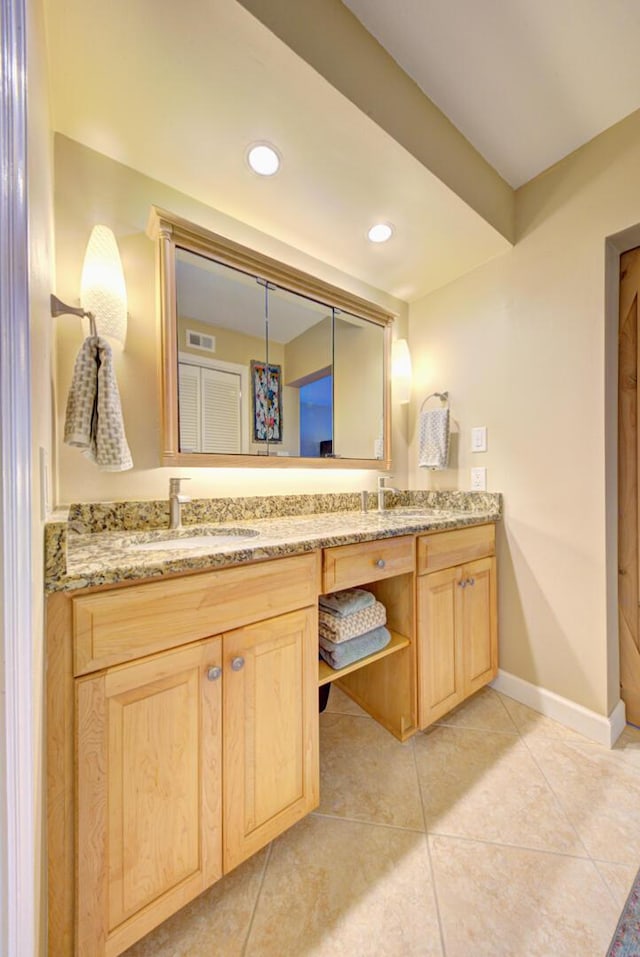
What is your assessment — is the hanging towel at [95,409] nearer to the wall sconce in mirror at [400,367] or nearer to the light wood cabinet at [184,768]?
the light wood cabinet at [184,768]

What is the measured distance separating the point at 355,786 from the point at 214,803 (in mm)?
587

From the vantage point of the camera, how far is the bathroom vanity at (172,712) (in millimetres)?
644

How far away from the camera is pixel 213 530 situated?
124cm

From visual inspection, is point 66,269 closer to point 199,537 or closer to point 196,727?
point 199,537

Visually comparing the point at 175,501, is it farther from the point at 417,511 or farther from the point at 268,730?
the point at 417,511

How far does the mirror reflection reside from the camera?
1286 millimetres

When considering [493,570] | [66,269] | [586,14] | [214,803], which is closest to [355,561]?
[214,803]

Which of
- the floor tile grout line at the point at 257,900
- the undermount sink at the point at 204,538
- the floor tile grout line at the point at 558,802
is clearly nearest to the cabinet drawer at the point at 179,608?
the undermount sink at the point at 204,538

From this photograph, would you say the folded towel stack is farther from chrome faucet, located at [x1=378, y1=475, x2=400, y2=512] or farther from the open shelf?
chrome faucet, located at [x1=378, y1=475, x2=400, y2=512]

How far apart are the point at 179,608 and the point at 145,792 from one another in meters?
0.38

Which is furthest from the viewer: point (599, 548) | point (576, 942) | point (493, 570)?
point (493, 570)

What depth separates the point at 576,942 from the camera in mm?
768

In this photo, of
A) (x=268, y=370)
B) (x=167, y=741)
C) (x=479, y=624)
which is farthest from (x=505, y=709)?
(x=268, y=370)

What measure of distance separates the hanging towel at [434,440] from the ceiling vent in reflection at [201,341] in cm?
115
